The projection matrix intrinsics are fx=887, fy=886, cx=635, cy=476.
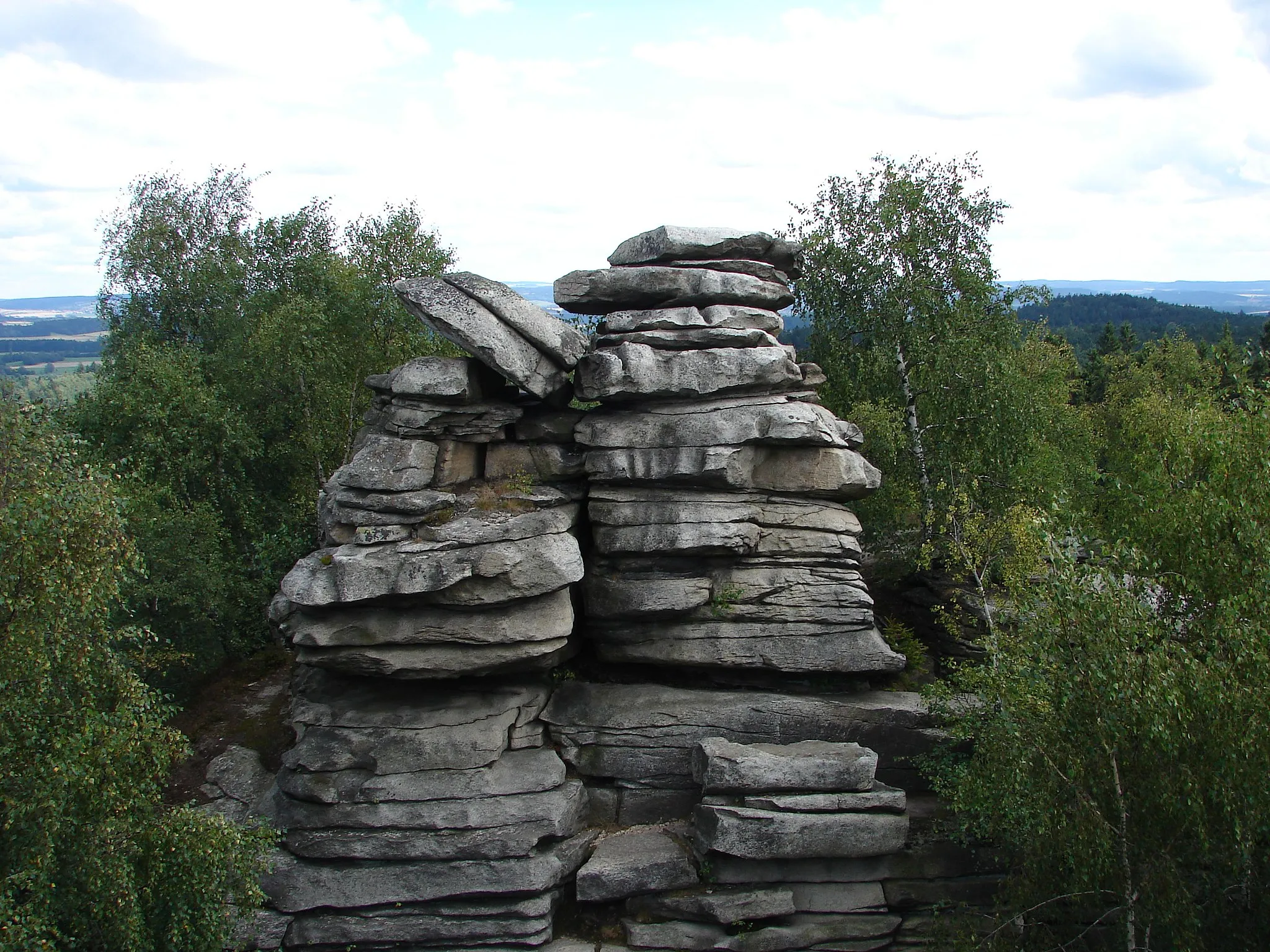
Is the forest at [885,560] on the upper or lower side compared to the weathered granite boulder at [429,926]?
upper

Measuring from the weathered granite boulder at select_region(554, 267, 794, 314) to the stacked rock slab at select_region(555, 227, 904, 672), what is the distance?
0.78 metres

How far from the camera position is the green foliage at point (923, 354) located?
26.4 metres

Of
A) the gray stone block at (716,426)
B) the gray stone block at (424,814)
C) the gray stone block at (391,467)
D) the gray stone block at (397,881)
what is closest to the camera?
the gray stone block at (397,881)

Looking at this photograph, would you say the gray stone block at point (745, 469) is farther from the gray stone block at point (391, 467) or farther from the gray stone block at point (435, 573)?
the gray stone block at point (391, 467)

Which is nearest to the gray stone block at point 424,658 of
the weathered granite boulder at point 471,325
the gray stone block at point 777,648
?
the gray stone block at point 777,648

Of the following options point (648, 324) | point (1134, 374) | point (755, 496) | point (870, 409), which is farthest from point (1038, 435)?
point (1134, 374)

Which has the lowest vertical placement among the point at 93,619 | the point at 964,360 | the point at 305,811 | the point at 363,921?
the point at 363,921

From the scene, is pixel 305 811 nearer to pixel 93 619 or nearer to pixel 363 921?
pixel 363 921

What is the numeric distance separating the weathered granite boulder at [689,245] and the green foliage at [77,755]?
1383cm

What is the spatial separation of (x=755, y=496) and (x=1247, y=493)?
10.2 meters

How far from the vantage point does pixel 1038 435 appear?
29.0 meters

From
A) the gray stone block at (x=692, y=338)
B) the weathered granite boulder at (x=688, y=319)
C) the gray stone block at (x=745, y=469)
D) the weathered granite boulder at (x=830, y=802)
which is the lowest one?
the weathered granite boulder at (x=830, y=802)

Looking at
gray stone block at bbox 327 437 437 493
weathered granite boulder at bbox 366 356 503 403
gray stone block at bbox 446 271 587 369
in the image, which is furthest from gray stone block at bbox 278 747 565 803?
gray stone block at bbox 446 271 587 369

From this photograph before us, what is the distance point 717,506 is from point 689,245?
23.6ft
